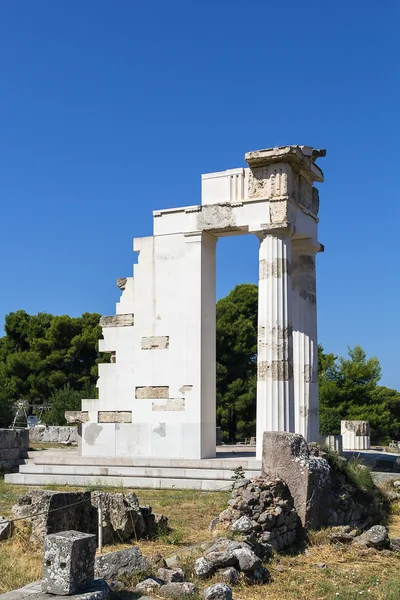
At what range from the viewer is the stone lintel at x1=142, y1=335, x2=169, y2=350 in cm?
1608

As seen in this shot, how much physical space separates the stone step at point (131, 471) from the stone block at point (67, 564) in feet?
26.1

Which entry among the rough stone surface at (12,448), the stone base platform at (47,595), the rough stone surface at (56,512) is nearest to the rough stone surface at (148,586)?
the stone base platform at (47,595)

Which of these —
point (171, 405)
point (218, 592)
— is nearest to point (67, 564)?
point (218, 592)

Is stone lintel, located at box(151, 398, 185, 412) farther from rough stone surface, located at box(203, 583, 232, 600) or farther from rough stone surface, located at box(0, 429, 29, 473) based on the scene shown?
rough stone surface, located at box(203, 583, 232, 600)

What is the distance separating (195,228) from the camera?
1603cm

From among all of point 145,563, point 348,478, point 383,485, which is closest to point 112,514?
point 145,563

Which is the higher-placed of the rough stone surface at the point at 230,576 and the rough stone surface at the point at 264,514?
the rough stone surface at the point at 264,514

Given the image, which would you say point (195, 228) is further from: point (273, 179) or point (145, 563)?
point (145, 563)

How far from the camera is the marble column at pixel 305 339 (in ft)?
55.9

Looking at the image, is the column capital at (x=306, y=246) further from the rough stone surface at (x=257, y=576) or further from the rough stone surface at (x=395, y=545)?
the rough stone surface at (x=257, y=576)

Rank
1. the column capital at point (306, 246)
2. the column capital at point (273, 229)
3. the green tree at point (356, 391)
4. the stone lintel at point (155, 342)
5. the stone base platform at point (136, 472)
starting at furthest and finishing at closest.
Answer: the green tree at point (356, 391) → the column capital at point (306, 246) → the stone lintel at point (155, 342) → the column capital at point (273, 229) → the stone base platform at point (136, 472)

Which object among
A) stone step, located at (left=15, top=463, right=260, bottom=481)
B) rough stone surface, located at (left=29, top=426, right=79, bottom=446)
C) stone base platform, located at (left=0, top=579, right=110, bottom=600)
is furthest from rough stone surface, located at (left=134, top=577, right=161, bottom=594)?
rough stone surface, located at (left=29, top=426, right=79, bottom=446)

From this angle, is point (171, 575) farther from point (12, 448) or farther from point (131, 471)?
point (12, 448)

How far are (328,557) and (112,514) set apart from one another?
9.04ft
